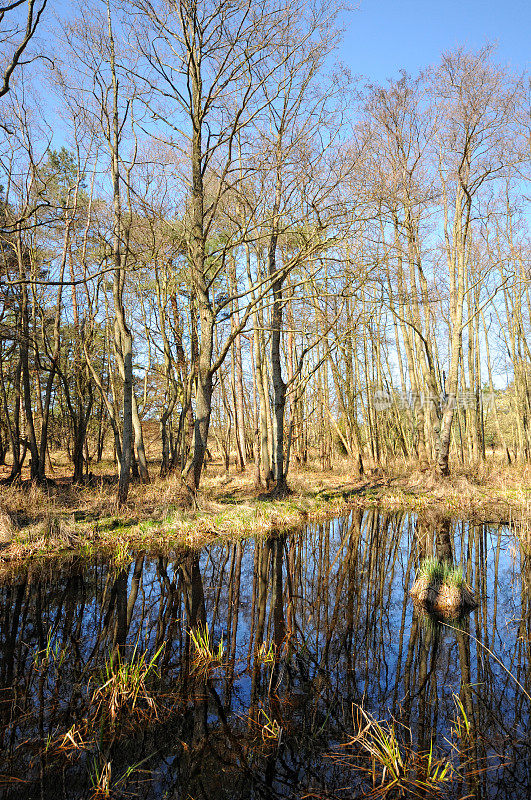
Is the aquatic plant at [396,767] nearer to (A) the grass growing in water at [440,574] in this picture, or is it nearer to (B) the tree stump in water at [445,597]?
(B) the tree stump in water at [445,597]

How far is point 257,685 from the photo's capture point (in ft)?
12.0

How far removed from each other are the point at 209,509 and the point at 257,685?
6031 millimetres

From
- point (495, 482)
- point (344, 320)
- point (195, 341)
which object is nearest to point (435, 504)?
point (495, 482)

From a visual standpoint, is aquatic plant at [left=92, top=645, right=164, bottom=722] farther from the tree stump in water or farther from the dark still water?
the tree stump in water

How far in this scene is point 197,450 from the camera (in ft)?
31.9

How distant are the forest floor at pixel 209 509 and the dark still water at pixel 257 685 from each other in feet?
3.84

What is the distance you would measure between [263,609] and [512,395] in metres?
18.4

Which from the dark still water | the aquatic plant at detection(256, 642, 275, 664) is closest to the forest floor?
the dark still water

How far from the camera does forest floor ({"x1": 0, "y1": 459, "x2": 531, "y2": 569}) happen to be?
24.8 ft

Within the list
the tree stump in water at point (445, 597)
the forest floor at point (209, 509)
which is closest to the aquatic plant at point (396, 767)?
the tree stump in water at point (445, 597)

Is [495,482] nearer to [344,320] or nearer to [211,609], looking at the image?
[344,320]

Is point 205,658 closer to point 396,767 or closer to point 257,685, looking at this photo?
point 257,685

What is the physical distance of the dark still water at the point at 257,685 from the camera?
2617 millimetres

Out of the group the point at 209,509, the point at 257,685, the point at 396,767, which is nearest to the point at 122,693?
the point at 257,685
